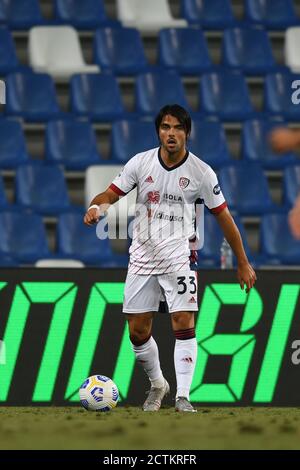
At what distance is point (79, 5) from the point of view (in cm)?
1413

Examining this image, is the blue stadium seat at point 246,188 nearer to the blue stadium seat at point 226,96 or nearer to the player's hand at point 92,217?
the blue stadium seat at point 226,96

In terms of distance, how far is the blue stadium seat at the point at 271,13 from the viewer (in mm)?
14383

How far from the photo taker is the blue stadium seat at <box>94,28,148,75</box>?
1375 centimetres

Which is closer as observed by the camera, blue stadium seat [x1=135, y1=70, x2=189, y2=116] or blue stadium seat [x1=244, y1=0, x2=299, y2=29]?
blue stadium seat [x1=135, y1=70, x2=189, y2=116]

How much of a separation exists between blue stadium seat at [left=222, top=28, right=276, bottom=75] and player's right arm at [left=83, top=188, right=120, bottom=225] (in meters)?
5.94

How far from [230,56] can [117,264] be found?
329 cm

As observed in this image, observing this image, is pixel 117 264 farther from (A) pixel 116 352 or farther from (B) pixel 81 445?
(B) pixel 81 445

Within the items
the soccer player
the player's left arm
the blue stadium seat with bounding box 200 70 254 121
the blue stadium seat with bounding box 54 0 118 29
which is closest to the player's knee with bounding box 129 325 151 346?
the soccer player

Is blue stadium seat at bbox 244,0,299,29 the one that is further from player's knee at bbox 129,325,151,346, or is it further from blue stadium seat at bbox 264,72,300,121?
player's knee at bbox 129,325,151,346

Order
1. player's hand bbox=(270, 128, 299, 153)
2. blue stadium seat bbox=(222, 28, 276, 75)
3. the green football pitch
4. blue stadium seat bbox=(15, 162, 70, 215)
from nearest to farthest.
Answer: player's hand bbox=(270, 128, 299, 153)
the green football pitch
blue stadium seat bbox=(15, 162, 70, 215)
blue stadium seat bbox=(222, 28, 276, 75)

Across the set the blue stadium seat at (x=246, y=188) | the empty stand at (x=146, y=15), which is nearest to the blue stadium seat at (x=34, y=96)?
the empty stand at (x=146, y=15)

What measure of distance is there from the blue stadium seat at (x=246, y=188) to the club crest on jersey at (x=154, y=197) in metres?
4.33

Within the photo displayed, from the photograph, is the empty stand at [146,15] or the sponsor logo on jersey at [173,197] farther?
the empty stand at [146,15]

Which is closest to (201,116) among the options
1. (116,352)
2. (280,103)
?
(280,103)
